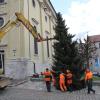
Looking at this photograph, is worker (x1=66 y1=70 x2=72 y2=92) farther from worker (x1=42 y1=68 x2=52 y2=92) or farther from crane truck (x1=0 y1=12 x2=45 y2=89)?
crane truck (x1=0 y1=12 x2=45 y2=89)

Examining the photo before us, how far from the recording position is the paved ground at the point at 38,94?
1912 centimetres

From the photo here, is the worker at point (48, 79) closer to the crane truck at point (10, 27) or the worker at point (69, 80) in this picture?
the worker at point (69, 80)

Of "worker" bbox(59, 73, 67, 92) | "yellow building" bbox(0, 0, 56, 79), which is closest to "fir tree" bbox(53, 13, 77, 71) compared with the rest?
"worker" bbox(59, 73, 67, 92)

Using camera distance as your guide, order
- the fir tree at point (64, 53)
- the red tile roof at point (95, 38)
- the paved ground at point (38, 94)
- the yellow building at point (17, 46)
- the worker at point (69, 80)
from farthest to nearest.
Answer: the red tile roof at point (95, 38) < the yellow building at point (17, 46) < the fir tree at point (64, 53) < the worker at point (69, 80) < the paved ground at point (38, 94)

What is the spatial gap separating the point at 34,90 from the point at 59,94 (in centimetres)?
284

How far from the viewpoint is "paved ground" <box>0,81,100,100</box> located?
19125 mm

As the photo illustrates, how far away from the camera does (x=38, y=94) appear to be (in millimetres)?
20750

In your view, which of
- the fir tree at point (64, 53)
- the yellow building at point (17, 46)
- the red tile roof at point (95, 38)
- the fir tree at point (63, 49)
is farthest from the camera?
the red tile roof at point (95, 38)

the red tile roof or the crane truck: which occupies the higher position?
the red tile roof

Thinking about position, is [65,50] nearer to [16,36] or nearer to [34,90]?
[34,90]

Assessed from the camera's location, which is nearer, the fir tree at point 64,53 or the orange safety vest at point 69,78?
the orange safety vest at point 69,78

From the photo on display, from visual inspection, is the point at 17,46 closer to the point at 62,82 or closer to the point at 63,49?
the point at 63,49

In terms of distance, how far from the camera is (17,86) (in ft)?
81.0

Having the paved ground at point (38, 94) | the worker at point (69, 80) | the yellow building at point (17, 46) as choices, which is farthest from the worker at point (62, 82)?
the yellow building at point (17, 46)
